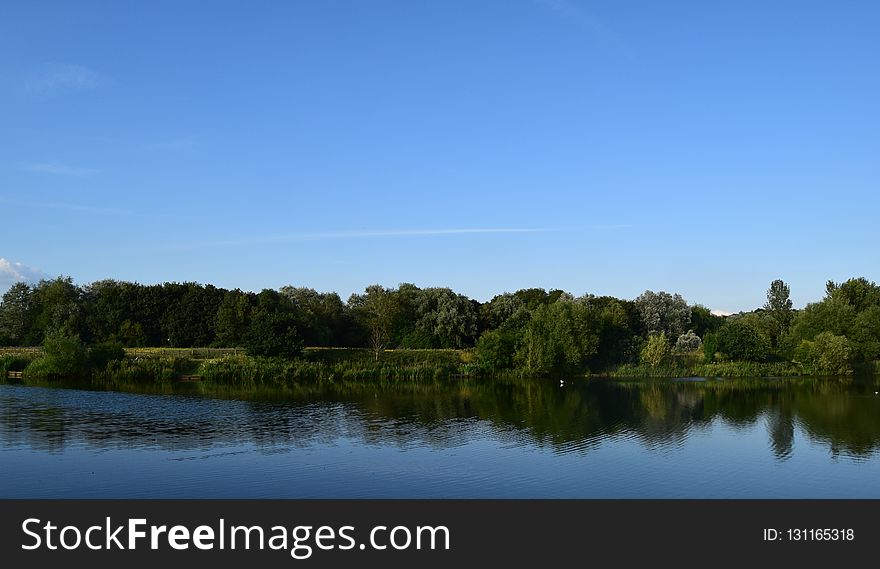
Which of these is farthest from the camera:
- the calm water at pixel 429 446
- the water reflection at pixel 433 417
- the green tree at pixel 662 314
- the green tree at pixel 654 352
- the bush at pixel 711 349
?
the green tree at pixel 662 314

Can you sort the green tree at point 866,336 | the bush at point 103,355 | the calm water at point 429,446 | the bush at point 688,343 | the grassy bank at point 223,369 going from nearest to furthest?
the calm water at point 429,446, the grassy bank at point 223,369, the bush at point 103,355, the green tree at point 866,336, the bush at point 688,343

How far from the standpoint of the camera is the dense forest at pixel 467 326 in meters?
74.7

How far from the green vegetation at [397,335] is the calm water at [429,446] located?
16365 mm

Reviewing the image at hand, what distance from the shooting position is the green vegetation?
66188 mm

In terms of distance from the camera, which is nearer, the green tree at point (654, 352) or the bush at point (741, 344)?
the green tree at point (654, 352)

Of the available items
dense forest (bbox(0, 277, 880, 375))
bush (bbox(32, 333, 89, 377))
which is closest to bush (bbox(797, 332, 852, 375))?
dense forest (bbox(0, 277, 880, 375))

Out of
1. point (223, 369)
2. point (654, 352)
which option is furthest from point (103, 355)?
point (654, 352)

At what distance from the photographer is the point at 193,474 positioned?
23672mm

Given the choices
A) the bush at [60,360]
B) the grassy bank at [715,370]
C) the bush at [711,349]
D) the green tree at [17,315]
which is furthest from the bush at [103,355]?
the bush at [711,349]

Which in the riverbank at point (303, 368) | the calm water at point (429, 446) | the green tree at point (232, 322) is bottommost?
the calm water at point (429, 446)

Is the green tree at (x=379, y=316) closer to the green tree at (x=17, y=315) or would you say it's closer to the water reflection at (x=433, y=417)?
the water reflection at (x=433, y=417)

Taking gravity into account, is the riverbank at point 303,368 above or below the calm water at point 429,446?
above
